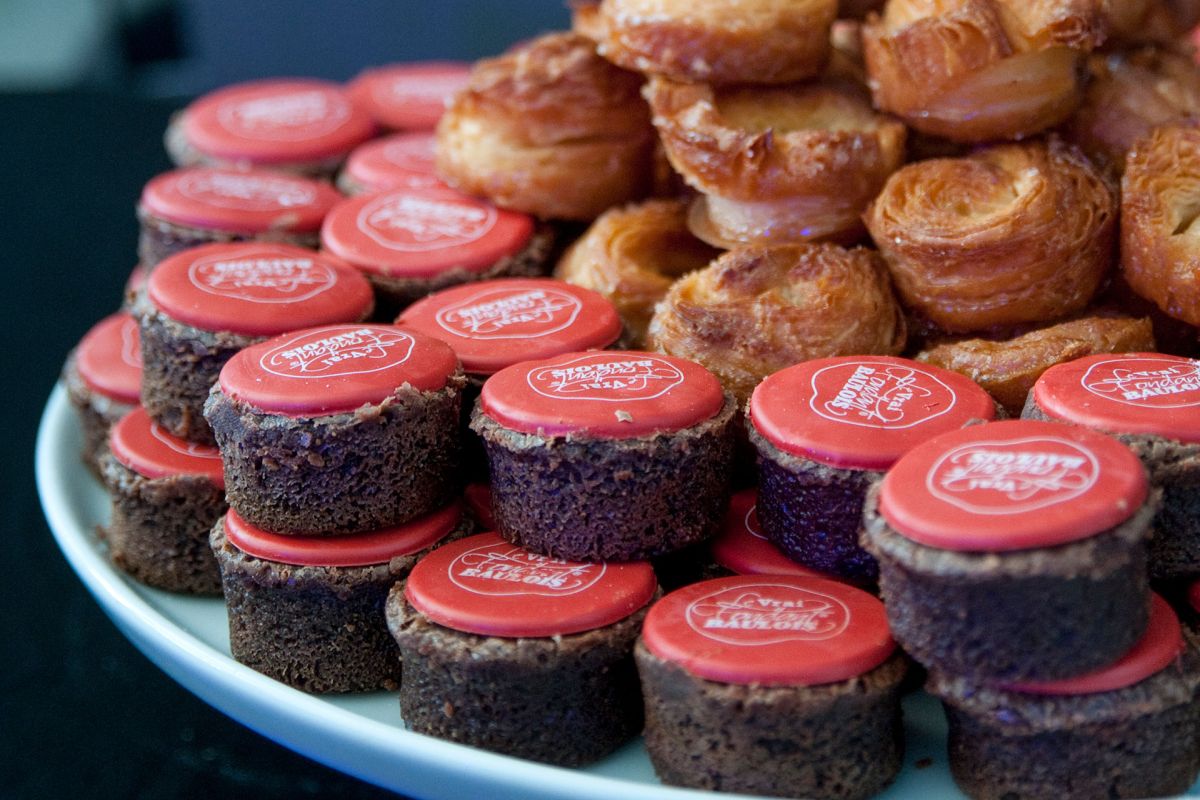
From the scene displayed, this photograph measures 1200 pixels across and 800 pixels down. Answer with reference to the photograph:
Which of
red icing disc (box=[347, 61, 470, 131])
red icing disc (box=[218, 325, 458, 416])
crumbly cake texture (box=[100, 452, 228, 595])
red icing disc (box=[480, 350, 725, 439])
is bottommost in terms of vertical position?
crumbly cake texture (box=[100, 452, 228, 595])

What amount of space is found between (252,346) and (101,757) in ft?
3.20

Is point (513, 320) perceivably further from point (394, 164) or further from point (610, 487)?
point (394, 164)

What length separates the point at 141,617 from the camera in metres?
2.36

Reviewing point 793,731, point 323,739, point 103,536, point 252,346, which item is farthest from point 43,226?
point 793,731

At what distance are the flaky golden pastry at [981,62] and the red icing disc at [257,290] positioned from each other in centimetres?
122

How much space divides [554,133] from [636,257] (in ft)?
1.29

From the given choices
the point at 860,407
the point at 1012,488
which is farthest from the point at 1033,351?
the point at 1012,488

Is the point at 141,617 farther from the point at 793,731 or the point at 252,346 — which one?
the point at 793,731

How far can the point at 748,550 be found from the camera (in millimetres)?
2357

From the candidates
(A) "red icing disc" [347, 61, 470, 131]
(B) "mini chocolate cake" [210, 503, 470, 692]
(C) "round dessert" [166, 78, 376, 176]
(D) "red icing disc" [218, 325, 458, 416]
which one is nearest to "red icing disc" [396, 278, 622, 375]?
(D) "red icing disc" [218, 325, 458, 416]

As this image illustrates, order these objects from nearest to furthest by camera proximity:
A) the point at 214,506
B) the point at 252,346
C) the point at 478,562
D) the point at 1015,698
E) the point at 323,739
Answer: the point at 1015,698 → the point at 323,739 → the point at 478,562 → the point at 252,346 → the point at 214,506

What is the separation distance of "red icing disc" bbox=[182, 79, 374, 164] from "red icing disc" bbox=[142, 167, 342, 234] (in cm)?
28

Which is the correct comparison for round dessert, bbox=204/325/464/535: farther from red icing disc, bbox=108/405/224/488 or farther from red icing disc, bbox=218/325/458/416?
red icing disc, bbox=108/405/224/488

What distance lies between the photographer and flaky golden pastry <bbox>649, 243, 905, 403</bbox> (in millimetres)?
2562
